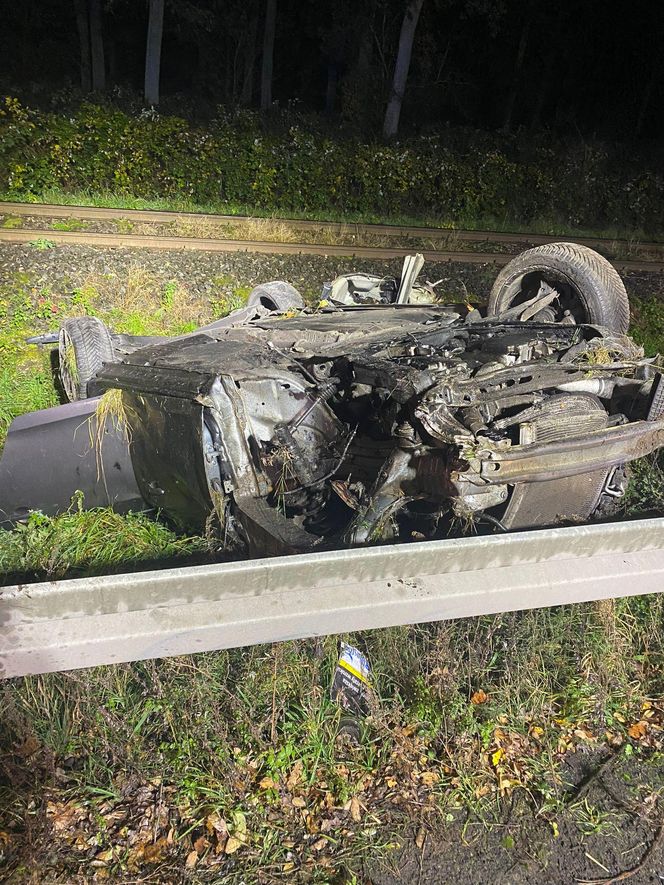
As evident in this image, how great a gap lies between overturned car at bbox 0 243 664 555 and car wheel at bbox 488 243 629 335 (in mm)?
21

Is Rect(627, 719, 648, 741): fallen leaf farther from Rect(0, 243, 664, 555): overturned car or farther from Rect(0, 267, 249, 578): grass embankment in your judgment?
Rect(0, 267, 249, 578): grass embankment

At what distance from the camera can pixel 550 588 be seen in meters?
2.22

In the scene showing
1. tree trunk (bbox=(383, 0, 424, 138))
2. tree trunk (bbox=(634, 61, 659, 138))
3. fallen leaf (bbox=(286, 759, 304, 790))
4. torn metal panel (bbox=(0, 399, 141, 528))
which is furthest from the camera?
tree trunk (bbox=(634, 61, 659, 138))

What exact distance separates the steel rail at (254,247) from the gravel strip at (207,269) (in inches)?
6.4

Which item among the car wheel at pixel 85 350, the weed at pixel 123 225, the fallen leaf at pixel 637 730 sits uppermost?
the weed at pixel 123 225

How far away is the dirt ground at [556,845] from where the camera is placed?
6.46 ft

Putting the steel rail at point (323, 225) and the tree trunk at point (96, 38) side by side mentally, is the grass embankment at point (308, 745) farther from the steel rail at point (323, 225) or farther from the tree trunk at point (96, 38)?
the tree trunk at point (96, 38)

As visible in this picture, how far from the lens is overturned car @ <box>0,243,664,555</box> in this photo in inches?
108

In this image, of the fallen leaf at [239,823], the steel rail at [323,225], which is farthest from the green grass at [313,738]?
the steel rail at [323,225]

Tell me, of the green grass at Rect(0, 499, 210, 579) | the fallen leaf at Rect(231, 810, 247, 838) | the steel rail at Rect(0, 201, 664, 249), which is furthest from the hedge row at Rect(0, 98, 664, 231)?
the fallen leaf at Rect(231, 810, 247, 838)

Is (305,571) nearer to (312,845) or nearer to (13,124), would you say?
(312,845)

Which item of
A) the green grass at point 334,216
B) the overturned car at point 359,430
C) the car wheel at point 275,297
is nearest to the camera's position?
the overturned car at point 359,430

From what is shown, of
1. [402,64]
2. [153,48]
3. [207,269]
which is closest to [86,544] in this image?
[207,269]

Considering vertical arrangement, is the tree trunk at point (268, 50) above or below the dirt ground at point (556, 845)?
above
